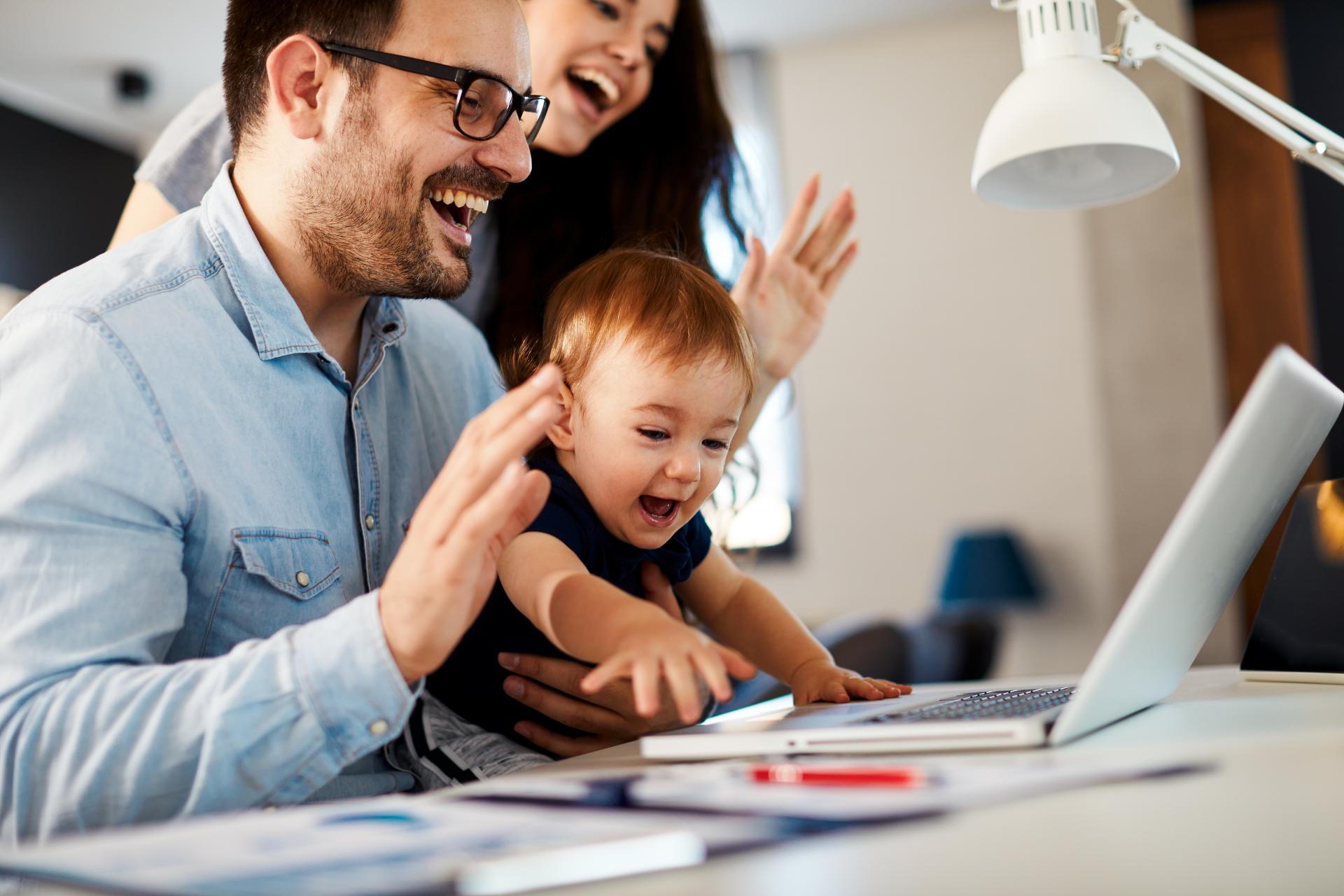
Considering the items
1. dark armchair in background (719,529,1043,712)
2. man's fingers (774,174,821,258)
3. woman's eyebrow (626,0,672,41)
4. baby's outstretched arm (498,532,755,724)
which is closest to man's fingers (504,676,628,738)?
baby's outstretched arm (498,532,755,724)

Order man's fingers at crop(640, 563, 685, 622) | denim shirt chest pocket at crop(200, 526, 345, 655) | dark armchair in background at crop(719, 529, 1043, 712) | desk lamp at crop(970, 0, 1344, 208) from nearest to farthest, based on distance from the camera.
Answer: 1. denim shirt chest pocket at crop(200, 526, 345, 655)
2. desk lamp at crop(970, 0, 1344, 208)
3. man's fingers at crop(640, 563, 685, 622)
4. dark armchair in background at crop(719, 529, 1043, 712)

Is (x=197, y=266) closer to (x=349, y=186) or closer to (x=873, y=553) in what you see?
(x=349, y=186)

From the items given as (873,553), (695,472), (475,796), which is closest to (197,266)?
(695,472)

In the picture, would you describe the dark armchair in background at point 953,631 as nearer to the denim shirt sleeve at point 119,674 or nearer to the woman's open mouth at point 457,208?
the woman's open mouth at point 457,208

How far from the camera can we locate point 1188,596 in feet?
3.01

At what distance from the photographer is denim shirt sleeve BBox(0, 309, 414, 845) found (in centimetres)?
87

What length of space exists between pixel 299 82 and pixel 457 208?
24cm

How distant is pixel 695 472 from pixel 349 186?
50cm

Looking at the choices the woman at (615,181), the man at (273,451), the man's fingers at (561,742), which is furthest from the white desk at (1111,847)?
the woman at (615,181)

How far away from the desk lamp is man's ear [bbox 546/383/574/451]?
53cm

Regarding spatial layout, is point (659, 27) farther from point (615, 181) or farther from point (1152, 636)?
point (1152, 636)

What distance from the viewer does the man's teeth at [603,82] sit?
6.84 ft

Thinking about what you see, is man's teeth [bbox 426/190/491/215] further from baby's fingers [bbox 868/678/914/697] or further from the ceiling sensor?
the ceiling sensor

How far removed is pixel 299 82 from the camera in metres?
1.30
